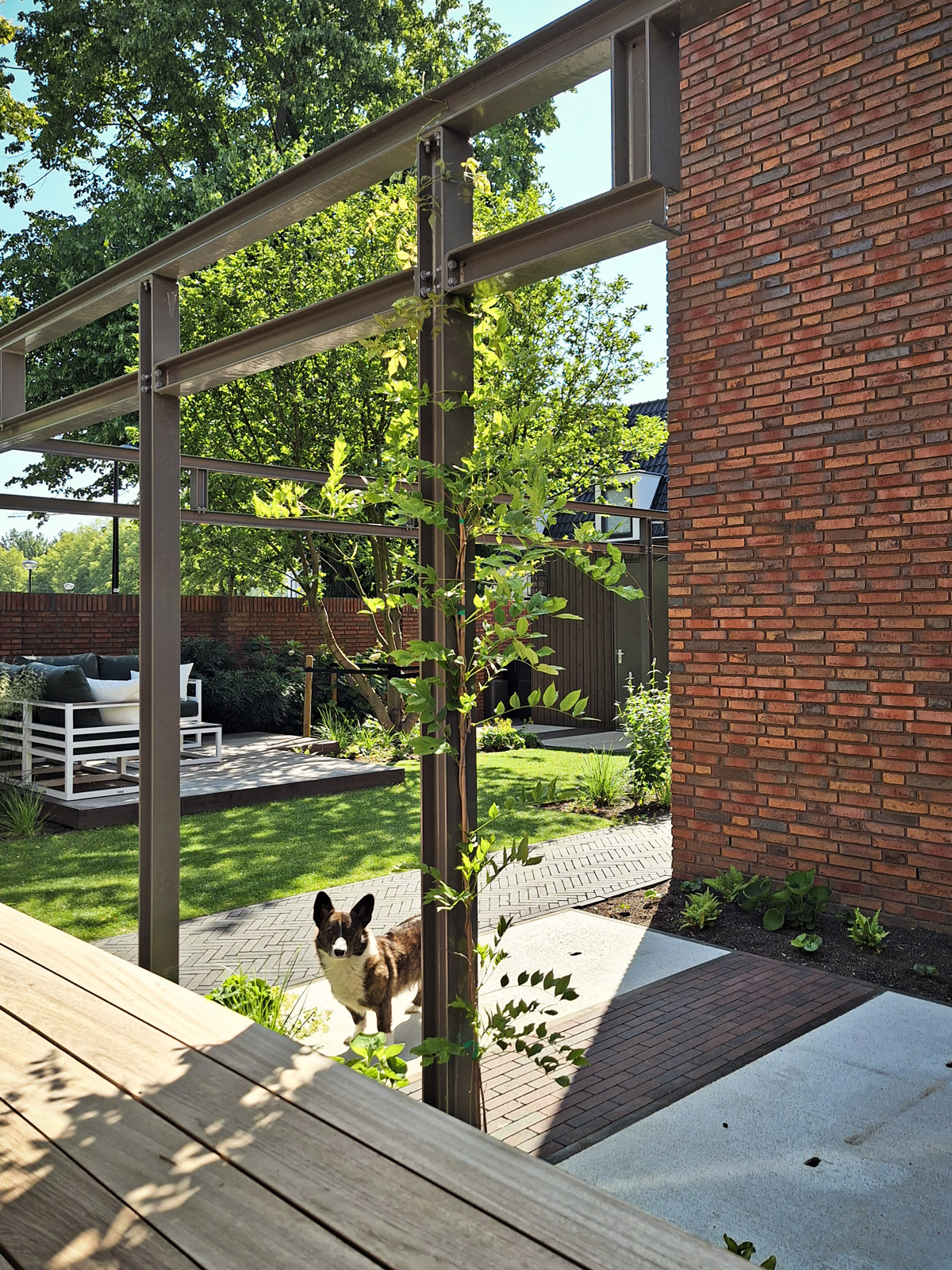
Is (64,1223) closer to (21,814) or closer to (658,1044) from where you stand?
(658,1044)

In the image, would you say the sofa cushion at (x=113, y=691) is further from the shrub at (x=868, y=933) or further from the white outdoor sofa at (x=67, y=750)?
the shrub at (x=868, y=933)

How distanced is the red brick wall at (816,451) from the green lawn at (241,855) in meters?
1.39

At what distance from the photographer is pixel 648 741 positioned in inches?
359

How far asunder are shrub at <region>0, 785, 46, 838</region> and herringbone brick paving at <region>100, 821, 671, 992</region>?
9.96 feet

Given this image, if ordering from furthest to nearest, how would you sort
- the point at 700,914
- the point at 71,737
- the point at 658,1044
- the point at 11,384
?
the point at 71,737 → the point at 700,914 → the point at 11,384 → the point at 658,1044

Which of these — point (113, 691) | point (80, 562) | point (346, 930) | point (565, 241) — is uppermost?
point (80, 562)

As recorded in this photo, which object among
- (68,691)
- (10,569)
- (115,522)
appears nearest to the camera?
(115,522)

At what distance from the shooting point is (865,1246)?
8.45 feet

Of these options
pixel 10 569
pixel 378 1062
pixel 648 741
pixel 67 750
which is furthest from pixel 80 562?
pixel 378 1062

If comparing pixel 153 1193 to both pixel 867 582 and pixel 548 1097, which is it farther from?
pixel 867 582

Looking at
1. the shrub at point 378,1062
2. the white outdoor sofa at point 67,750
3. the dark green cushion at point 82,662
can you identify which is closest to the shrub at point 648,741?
the white outdoor sofa at point 67,750

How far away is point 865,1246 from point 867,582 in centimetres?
344

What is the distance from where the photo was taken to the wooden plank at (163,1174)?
66.4 inches

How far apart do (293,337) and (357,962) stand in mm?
2258
